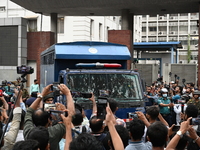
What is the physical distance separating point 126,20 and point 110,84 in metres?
16.5

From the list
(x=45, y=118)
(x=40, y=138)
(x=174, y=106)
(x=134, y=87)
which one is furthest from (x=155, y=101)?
(x=40, y=138)

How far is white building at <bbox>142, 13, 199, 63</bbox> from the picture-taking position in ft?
304

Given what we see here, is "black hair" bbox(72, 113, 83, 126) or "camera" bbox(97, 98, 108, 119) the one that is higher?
"camera" bbox(97, 98, 108, 119)

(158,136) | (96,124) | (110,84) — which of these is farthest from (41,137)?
(110,84)

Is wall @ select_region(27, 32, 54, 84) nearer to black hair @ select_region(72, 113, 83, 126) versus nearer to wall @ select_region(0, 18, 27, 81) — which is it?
wall @ select_region(0, 18, 27, 81)

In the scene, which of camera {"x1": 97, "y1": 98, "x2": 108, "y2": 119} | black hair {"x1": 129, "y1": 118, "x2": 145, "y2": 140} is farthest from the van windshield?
black hair {"x1": 129, "y1": 118, "x2": 145, "y2": 140}

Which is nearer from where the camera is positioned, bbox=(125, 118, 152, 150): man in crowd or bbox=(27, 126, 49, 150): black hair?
bbox=(27, 126, 49, 150): black hair

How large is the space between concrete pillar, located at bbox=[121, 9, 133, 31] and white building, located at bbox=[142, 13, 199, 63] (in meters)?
65.8

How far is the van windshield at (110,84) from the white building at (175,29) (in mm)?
82550

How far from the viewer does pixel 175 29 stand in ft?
312

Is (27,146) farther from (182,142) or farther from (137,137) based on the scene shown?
(182,142)

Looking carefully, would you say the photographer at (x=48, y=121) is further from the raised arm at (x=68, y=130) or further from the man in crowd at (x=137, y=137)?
the man in crowd at (x=137, y=137)

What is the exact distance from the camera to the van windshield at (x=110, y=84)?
10.4 metres

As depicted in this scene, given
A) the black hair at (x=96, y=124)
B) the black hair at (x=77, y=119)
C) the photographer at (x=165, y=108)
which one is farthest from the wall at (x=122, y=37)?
the black hair at (x=96, y=124)
